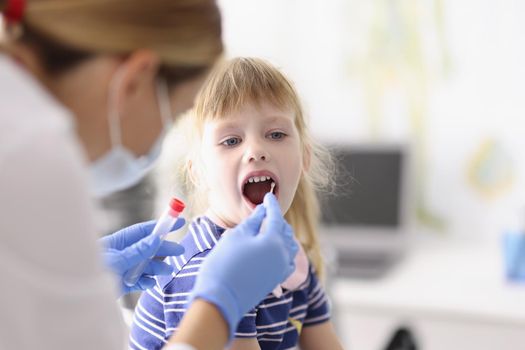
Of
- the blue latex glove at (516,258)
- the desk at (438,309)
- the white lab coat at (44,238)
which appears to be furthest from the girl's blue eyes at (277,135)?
the blue latex glove at (516,258)

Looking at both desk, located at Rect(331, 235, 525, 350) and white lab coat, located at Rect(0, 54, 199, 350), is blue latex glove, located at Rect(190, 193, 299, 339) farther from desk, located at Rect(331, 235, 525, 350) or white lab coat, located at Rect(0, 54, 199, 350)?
desk, located at Rect(331, 235, 525, 350)

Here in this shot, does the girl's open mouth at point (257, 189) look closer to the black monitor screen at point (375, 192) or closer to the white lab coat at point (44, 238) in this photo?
the white lab coat at point (44, 238)

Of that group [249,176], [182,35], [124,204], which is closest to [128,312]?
[249,176]

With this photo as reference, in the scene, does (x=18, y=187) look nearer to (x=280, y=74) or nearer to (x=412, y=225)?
(x=280, y=74)

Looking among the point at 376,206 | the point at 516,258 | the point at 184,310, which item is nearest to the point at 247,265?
the point at 184,310

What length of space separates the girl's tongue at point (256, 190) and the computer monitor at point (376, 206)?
5.33 ft

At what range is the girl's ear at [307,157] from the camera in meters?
0.94

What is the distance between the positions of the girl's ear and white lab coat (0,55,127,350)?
1.17 ft

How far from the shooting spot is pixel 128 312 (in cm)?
106

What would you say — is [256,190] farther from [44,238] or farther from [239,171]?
[44,238]

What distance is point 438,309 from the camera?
210 cm

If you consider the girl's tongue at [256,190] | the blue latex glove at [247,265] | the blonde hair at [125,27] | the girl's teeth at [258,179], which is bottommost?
the blue latex glove at [247,265]

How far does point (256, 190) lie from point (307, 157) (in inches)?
3.7

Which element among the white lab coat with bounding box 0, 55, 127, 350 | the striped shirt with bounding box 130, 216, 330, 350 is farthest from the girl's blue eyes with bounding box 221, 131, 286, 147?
the white lab coat with bounding box 0, 55, 127, 350
